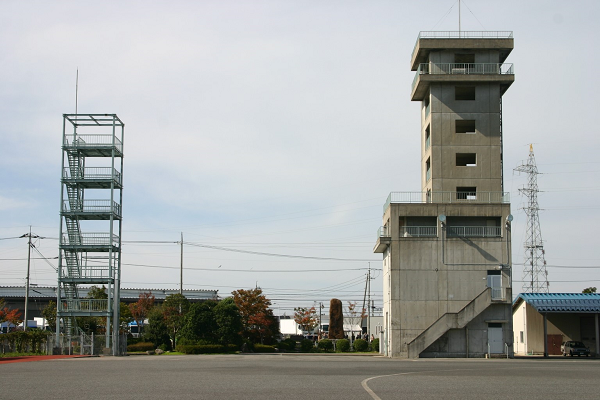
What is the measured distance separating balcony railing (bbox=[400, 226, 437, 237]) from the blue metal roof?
32.9 feet

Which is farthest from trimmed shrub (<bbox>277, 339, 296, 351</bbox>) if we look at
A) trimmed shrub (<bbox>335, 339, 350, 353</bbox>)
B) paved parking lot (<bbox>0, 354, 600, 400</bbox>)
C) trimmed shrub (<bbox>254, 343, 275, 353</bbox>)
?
paved parking lot (<bbox>0, 354, 600, 400</bbox>)

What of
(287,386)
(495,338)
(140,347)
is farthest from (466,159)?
(287,386)

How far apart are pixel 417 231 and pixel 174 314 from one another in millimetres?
Result: 26315

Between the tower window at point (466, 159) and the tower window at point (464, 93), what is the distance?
17.4 ft

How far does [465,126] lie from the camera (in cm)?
5853

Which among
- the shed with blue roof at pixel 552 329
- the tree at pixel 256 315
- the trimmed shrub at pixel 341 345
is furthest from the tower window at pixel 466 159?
the tree at pixel 256 315

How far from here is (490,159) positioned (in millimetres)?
55938

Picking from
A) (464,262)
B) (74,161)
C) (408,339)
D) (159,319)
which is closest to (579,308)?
(464,262)

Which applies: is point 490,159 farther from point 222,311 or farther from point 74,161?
point 74,161

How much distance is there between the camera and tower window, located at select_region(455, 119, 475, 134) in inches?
2239

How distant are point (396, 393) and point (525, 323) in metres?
46.3

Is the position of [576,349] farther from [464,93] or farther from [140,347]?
[140,347]

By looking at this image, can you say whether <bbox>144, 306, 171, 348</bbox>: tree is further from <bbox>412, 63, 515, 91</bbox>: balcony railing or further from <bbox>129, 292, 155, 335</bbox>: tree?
<bbox>412, 63, 515, 91</bbox>: balcony railing

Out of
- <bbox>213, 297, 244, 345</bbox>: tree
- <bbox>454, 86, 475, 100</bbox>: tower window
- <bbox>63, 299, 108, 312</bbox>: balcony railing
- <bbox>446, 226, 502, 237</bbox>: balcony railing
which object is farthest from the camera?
<bbox>213, 297, 244, 345</bbox>: tree
